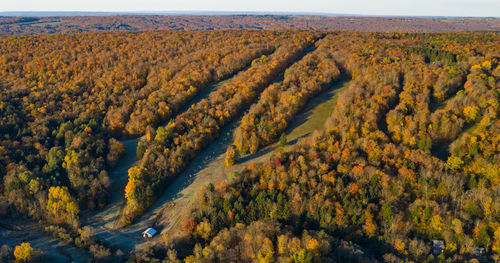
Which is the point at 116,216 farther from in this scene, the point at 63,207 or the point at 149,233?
the point at 149,233

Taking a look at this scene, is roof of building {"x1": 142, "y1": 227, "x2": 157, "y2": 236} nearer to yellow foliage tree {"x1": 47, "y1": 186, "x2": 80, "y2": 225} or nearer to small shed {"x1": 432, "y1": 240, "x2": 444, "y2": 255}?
yellow foliage tree {"x1": 47, "y1": 186, "x2": 80, "y2": 225}

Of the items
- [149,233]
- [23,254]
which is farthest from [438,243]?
[23,254]

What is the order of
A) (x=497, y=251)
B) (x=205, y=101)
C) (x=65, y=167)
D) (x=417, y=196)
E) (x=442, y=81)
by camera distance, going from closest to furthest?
(x=497, y=251)
(x=417, y=196)
(x=65, y=167)
(x=442, y=81)
(x=205, y=101)

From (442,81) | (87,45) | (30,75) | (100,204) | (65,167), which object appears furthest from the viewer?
(87,45)

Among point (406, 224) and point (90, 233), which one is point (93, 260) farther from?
point (406, 224)

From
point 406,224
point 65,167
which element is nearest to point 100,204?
point 65,167

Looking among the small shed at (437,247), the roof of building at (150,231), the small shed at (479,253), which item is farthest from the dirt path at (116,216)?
the small shed at (479,253)

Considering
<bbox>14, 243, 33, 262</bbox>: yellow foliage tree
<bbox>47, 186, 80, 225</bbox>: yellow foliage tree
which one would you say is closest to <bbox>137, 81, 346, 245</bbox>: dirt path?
<bbox>47, 186, 80, 225</bbox>: yellow foliage tree
